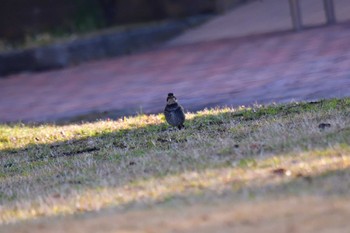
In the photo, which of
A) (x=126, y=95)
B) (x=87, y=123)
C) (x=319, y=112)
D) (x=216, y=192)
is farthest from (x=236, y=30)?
(x=216, y=192)

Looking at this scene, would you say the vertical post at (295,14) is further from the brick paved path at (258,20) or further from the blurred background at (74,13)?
the blurred background at (74,13)

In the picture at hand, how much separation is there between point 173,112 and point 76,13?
37.8 ft

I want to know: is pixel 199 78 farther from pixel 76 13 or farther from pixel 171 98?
pixel 76 13

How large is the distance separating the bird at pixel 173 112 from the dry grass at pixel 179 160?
0.11 meters

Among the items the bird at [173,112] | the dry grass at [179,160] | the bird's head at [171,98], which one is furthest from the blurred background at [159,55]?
the bird's head at [171,98]

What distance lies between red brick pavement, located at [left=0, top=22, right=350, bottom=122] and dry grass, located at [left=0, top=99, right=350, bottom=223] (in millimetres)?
1466

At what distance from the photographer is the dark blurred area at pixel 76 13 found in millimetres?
18859

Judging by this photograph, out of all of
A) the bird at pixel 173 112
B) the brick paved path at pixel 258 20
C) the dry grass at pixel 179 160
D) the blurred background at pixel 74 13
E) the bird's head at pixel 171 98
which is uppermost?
the blurred background at pixel 74 13

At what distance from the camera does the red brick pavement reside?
10547mm

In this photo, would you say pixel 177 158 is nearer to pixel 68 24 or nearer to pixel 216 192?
pixel 216 192

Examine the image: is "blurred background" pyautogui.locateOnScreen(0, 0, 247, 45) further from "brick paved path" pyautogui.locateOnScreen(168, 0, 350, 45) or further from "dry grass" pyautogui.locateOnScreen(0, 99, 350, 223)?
Result: "dry grass" pyautogui.locateOnScreen(0, 99, 350, 223)

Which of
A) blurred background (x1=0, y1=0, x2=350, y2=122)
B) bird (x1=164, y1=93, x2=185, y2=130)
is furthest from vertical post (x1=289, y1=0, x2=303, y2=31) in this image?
bird (x1=164, y1=93, x2=185, y2=130)

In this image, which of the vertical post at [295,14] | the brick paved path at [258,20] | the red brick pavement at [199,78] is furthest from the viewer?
the brick paved path at [258,20]

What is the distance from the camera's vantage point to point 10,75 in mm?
16984
